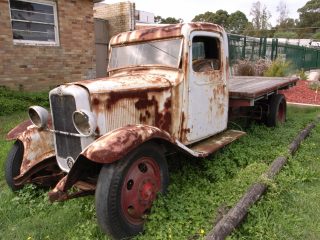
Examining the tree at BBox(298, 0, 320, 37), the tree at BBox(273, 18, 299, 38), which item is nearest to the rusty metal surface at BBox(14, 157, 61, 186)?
the tree at BBox(273, 18, 299, 38)

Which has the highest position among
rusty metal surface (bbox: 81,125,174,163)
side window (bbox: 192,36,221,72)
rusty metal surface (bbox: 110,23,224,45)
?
rusty metal surface (bbox: 110,23,224,45)

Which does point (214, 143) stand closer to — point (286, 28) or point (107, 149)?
point (107, 149)

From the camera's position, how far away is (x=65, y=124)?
3256mm

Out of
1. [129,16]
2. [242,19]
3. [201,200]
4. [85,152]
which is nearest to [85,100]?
[85,152]

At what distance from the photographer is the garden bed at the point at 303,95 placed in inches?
390

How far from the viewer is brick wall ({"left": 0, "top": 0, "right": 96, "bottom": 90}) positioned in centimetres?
892

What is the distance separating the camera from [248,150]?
4898 mm

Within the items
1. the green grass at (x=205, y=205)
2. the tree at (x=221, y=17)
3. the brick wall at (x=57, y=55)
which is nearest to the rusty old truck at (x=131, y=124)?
the green grass at (x=205, y=205)

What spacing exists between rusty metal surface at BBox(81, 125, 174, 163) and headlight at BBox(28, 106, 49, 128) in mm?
1198

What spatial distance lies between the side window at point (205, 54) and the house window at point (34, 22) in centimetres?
668

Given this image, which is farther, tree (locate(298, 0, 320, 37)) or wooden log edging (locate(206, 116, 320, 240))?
tree (locate(298, 0, 320, 37))

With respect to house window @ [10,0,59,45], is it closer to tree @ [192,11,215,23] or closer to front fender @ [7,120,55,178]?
front fender @ [7,120,55,178]

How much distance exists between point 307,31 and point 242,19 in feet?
40.8

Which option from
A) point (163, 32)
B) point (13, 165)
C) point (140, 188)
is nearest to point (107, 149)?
point (140, 188)
